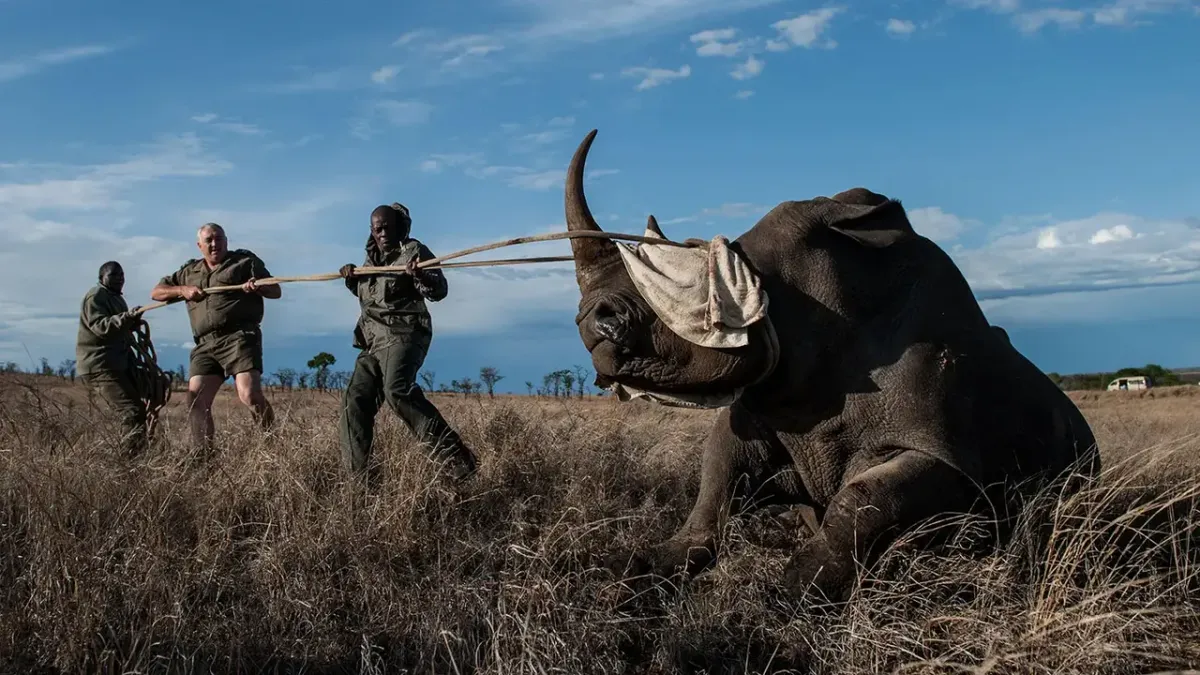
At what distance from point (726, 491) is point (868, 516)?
3.15 ft

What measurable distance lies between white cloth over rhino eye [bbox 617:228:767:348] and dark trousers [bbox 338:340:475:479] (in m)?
2.64

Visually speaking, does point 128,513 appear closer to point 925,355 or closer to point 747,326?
point 747,326

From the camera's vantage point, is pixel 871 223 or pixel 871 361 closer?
pixel 871 361

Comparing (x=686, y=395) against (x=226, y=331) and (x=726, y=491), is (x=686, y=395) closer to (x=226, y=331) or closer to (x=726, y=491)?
(x=726, y=491)

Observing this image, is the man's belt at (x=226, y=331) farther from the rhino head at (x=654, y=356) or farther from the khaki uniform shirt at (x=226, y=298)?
the rhino head at (x=654, y=356)

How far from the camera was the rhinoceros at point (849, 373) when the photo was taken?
4727 mm

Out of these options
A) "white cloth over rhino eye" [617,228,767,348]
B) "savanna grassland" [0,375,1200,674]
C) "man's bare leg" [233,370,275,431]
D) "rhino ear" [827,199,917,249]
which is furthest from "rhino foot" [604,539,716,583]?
"man's bare leg" [233,370,275,431]

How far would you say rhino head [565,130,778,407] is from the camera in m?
4.74

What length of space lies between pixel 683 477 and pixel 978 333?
2533 mm

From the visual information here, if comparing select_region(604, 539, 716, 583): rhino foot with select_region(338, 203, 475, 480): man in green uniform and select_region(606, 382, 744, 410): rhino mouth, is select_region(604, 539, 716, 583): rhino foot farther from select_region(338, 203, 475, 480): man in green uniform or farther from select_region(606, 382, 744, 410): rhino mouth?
select_region(338, 203, 475, 480): man in green uniform

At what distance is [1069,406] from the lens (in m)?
5.59

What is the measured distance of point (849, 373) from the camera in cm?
493

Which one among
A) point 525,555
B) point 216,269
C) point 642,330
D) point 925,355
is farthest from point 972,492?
point 216,269

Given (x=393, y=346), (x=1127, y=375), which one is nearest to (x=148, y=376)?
(x=393, y=346)
